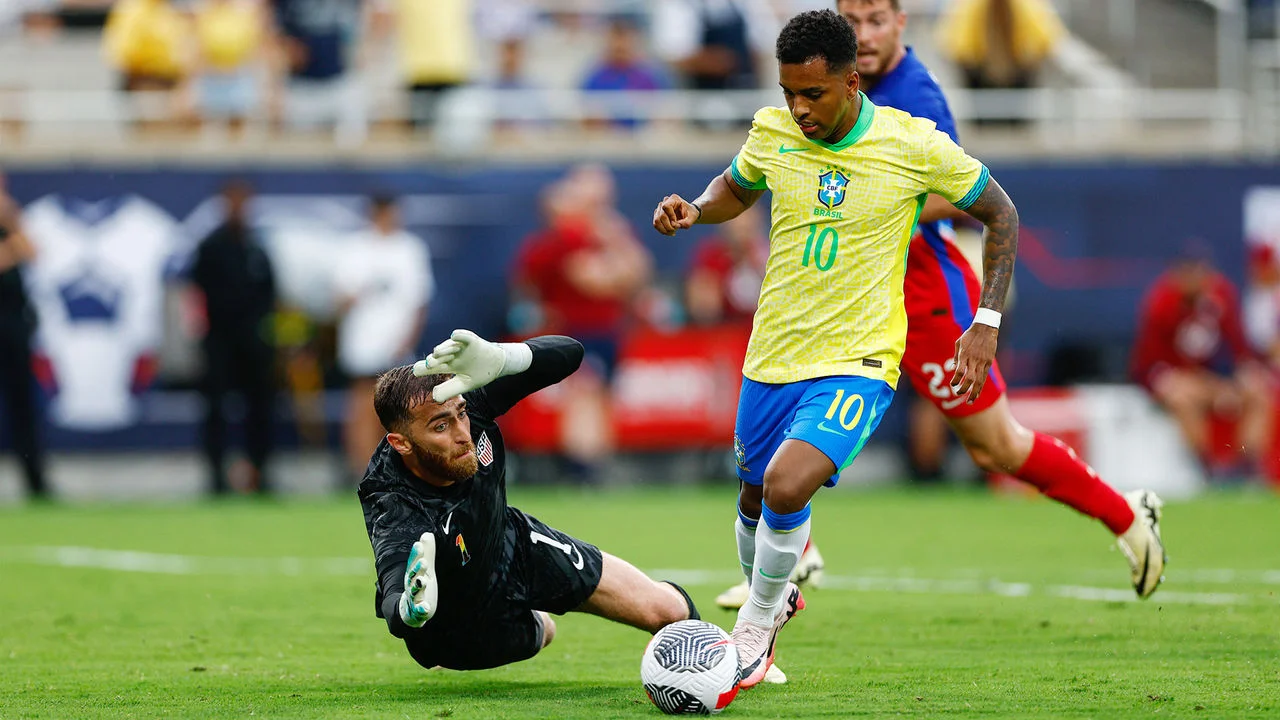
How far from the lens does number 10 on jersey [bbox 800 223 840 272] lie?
6.66 meters

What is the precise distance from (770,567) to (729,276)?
10.2m

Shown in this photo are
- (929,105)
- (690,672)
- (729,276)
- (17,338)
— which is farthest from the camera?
(729,276)

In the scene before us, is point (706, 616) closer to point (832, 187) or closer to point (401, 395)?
point (832, 187)

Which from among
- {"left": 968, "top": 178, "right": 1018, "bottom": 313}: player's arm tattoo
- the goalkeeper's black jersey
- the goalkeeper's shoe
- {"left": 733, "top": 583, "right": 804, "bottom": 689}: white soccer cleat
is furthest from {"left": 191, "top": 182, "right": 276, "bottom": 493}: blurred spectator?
{"left": 968, "top": 178, "right": 1018, "bottom": 313}: player's arm tattoo

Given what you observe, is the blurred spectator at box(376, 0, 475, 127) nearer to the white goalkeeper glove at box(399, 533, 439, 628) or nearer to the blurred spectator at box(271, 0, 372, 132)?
the blurred spectator at box(271, 0, 372, 132)

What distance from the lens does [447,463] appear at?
20.3ft

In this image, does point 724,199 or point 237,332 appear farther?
point 237,332

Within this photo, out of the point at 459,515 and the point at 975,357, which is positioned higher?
the point at 975,357

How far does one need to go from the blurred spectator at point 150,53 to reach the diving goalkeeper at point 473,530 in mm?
12260

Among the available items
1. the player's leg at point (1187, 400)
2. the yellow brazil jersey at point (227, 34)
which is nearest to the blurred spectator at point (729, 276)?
the player's leg at point (1187, 400)

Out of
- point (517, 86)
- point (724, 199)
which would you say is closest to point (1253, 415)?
point (517, 86)

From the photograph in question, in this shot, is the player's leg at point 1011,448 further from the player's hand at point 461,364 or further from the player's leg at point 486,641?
the player's hand at point 461,364

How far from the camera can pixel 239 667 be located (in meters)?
7.10

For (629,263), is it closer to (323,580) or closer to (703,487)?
A: (703,487)
